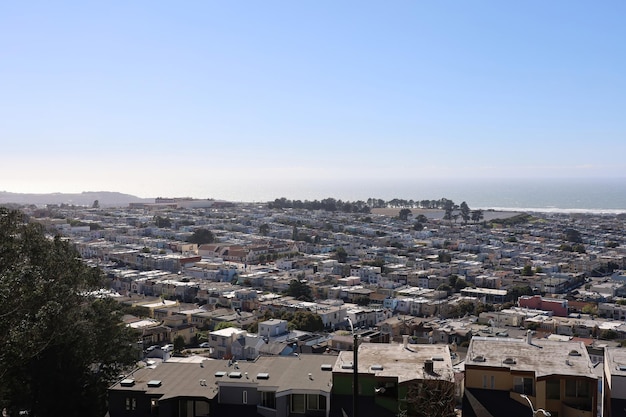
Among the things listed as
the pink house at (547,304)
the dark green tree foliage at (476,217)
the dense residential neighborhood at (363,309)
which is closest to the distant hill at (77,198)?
the dense residential neighborhood at (363,309)

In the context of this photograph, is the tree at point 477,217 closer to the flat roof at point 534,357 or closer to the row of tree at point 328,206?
the row of tree at point 328,206

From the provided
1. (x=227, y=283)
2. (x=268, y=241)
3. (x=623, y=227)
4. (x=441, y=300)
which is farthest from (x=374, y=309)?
(x=623, y=227)

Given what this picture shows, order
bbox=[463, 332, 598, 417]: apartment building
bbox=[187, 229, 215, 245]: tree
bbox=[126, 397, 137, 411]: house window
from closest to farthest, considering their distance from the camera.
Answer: bbox=[463, 332, 598, 417]: apartment building → bbox=[126, 397, 137, 411]: house window → bbox=[187, 229, 215, 245]: tree

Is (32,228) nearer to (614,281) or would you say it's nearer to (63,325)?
(63,325)

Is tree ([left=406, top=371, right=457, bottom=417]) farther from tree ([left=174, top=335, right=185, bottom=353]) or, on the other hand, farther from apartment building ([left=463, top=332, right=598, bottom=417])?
tree ([left=174, top=335, right=185, bottom=353])

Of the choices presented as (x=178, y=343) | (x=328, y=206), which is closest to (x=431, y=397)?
(x=178, y=343)

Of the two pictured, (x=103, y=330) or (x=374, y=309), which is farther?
(x=374, y=309)

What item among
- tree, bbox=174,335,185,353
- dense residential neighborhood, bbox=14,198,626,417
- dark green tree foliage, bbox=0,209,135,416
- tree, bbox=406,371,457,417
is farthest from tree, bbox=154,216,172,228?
tree, bbox=406,371,457,417
